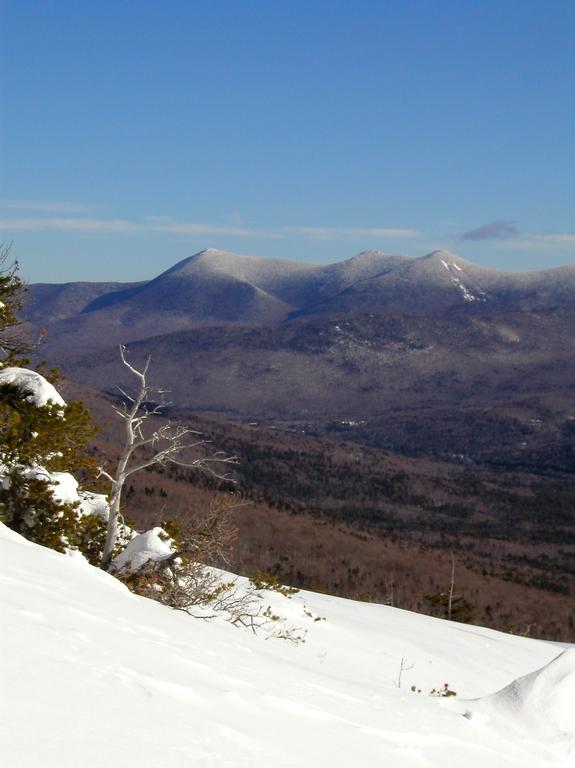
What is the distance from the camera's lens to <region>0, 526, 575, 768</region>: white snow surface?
476 cm

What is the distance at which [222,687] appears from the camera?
6.57 meters

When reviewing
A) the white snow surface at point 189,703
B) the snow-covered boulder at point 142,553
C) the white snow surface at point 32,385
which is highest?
the white snow surface at point 32,385

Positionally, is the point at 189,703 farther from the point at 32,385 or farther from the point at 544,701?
the point at 32,385

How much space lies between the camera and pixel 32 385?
47.8 feet

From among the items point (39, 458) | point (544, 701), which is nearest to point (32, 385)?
point (39, 458)

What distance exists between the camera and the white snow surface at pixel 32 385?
14.4 m

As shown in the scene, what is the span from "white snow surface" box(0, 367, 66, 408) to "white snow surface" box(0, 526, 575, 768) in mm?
3767

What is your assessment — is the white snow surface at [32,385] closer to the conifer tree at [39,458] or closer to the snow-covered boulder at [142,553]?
the conifer tree at [39,458]

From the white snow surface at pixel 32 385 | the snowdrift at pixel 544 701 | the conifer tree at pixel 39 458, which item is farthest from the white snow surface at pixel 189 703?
the white snow surface at pixel 32 385

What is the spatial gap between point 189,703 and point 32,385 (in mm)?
9690

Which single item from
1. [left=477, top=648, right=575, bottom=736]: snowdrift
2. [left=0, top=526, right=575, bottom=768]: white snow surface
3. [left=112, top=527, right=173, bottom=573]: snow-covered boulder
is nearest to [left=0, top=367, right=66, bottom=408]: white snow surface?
[left=112, top=527, right=173, bottom=573]: snow-covered boulder

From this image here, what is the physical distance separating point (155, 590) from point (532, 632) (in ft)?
134

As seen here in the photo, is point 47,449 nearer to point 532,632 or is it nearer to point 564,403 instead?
point 532,632

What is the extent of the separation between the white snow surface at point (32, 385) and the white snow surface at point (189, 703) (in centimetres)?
377
